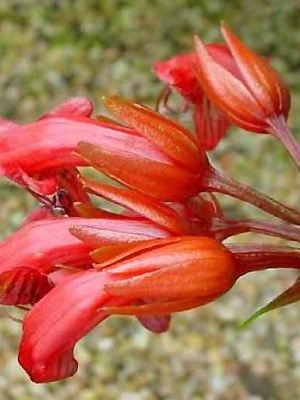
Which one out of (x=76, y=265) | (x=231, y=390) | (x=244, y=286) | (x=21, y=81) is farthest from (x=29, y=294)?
(x=21, y=81)

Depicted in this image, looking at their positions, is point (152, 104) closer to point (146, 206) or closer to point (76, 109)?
point (76, 109)

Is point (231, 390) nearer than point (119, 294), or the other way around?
point (119, 294)

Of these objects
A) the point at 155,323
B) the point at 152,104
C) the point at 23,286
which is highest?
the point at 23,286

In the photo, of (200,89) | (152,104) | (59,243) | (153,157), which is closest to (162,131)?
(153,157)

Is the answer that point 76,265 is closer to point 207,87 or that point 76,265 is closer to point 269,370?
point 207,87

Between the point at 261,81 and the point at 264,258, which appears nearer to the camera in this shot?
the point at 264,258

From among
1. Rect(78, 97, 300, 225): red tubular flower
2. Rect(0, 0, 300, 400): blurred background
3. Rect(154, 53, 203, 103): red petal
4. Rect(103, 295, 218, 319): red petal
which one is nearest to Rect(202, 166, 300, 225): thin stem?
Rect(78, 97, 300, 225): red tubular flower

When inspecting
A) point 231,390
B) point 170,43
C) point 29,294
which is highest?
point 29,294
